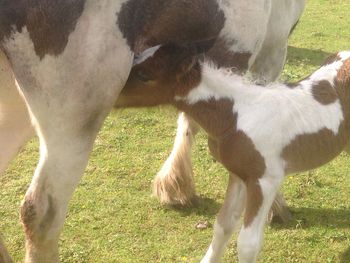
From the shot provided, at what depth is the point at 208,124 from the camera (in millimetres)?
2906

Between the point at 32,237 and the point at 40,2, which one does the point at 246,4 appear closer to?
the point at 40,2

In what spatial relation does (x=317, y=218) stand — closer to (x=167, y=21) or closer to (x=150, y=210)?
(x=150, y=210)

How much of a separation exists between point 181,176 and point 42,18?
1.91 metres

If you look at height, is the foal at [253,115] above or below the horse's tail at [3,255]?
above

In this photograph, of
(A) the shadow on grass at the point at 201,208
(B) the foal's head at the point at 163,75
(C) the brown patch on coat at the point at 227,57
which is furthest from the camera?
(A) the shadow on grass at the point at 201,208

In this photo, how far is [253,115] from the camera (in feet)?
9.18

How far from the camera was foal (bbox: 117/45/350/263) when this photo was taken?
2734 millimetres

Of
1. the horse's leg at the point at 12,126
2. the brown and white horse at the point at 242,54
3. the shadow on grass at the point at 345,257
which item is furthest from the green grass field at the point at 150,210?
the horse's leg at the point at 12,126

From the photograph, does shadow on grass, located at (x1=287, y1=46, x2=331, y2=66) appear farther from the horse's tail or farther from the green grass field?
the horse's tail

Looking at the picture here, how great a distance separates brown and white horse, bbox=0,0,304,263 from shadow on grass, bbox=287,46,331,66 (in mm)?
4554

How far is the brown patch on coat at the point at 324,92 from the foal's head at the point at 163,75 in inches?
25.0

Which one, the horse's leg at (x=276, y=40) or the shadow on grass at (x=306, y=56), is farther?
the shadow on grass at (x=306, y=56)

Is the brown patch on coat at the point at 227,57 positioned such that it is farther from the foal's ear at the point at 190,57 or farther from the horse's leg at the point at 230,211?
the horse's leg at the point at 230,211

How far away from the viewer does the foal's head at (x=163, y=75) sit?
106 inches
